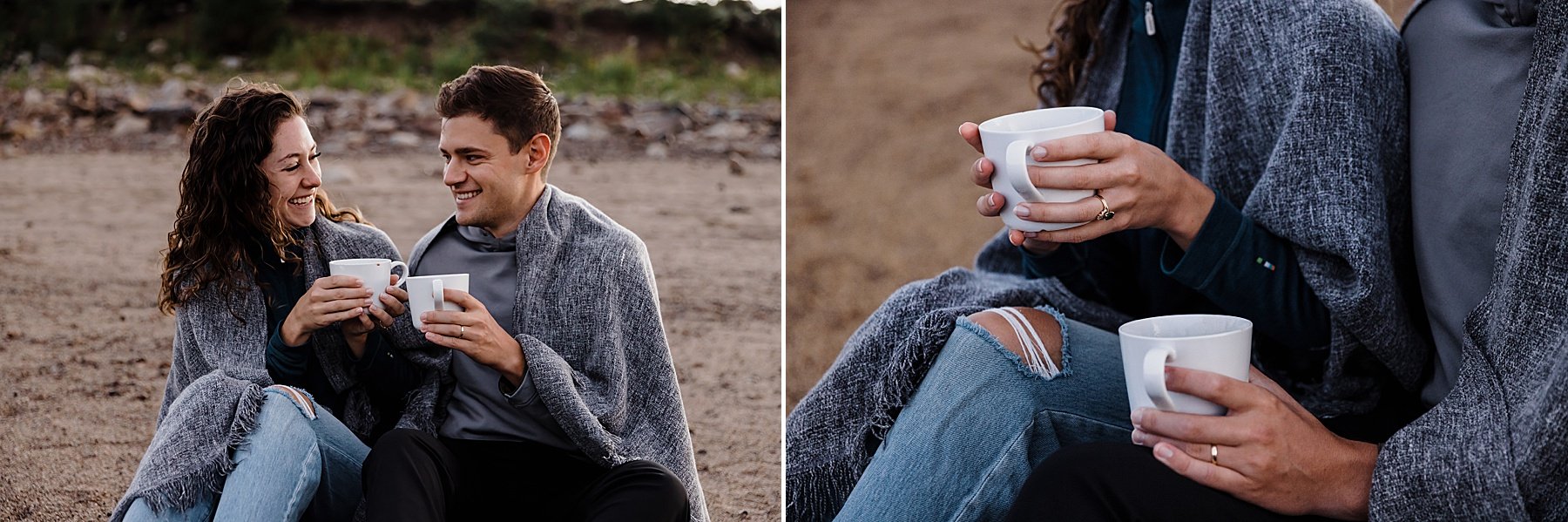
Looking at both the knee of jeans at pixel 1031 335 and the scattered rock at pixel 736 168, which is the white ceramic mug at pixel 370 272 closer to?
the knee of jeans at pixel 1031 335

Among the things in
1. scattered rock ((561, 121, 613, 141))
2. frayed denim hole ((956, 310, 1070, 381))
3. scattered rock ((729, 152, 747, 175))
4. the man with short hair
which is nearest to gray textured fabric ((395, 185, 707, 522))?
the man with short hair

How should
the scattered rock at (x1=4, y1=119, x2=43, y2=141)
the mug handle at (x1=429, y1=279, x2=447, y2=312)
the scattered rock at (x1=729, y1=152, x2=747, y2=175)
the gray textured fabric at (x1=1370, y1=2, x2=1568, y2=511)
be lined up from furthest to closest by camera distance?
the scattered rock at (x1=729, y1=152, x2=747, y2=175)
the scattered rock at (x1=4, y1=119, x2=43, y2=141)
the mug handle at (x1=429, y1=279, x2=447, y2=312)
the gray textured fabric at (x1=1370, y1=2, x2=1568, y2=511)

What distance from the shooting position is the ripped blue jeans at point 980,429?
1410mm

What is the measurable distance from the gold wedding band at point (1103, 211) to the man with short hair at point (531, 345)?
690mm

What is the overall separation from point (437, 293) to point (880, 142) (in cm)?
388

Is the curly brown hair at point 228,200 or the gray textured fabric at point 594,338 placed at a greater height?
the curly brown hair at point 228,200

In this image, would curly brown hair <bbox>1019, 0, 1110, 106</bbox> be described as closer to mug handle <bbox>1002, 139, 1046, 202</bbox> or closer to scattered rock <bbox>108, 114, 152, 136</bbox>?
mug handle <bbox>1002, 139, 1046, 202</bbox>

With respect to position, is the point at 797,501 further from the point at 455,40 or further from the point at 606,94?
the point at 455,40

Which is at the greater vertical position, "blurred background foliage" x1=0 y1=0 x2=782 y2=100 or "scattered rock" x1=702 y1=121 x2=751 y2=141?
"blurred background foliage" x1=0 y1=0 x2=782 y2=100

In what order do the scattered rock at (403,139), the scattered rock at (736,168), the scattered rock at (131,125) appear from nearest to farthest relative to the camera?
the scattered rock at (131,125) < the scattered rock at (403,139) < the scattered rock at (736,168)

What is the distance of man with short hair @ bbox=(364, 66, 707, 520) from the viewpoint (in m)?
1.62

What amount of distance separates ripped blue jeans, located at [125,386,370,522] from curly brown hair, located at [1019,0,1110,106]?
1.15 metres

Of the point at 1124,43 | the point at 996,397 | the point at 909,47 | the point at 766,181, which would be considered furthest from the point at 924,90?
the point at 996,397

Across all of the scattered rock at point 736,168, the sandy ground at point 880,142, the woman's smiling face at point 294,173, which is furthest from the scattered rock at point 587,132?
the woman's smiling face at point 294,173
